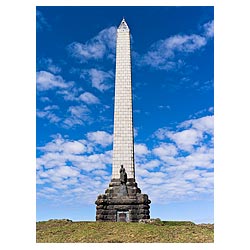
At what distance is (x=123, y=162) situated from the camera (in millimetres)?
25703

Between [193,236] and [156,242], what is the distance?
1821mm

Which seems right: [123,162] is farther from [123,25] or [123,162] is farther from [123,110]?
[123,25]

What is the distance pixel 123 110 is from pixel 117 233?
10367 millimetres

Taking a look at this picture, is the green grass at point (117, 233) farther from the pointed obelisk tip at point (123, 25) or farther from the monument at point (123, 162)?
the pointed obelisk tip at point (123, 25)

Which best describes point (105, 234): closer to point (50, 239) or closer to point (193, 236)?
point (50, 239)

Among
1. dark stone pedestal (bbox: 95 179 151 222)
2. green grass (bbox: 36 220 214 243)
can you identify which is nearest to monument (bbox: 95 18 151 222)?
dark stone pedestal (bbox: 95 179 151 222)

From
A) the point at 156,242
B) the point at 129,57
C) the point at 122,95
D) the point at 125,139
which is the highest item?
the point at 129,57

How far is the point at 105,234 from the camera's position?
1752 centimetres

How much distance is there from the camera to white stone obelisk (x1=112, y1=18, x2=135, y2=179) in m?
25.8

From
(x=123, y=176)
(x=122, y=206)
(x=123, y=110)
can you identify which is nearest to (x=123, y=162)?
(x=123, y=176)

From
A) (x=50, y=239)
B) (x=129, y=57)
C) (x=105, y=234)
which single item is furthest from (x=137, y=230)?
(x=129, y=57)

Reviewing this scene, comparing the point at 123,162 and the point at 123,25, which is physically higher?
the point at 123,25
